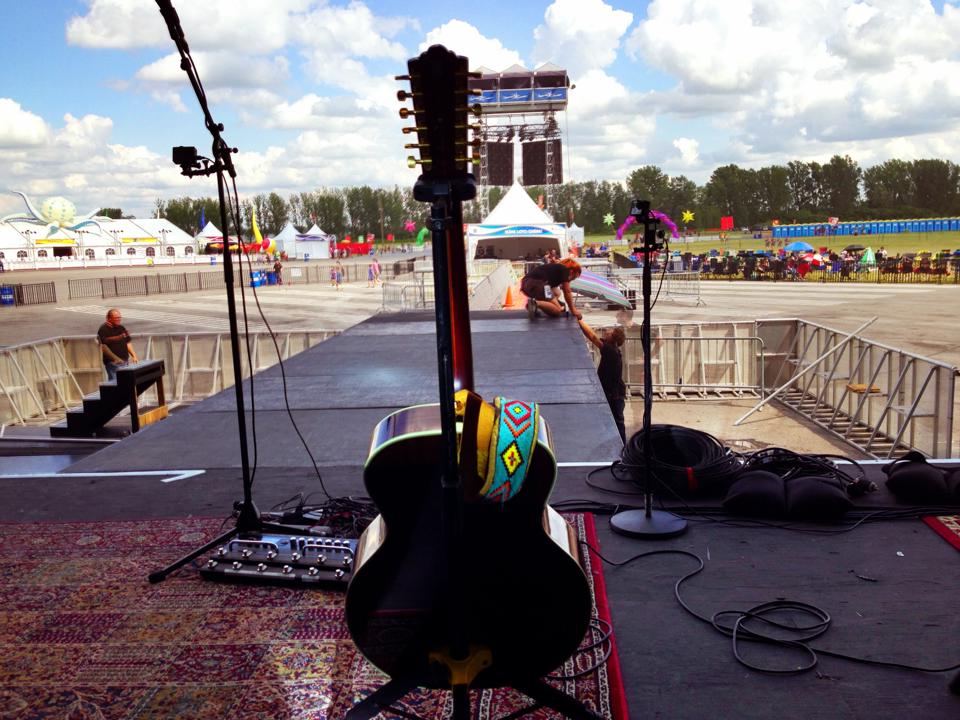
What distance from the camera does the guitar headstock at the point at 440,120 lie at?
2055 mm

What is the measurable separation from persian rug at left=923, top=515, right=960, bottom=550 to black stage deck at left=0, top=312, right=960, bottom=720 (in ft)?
0.16

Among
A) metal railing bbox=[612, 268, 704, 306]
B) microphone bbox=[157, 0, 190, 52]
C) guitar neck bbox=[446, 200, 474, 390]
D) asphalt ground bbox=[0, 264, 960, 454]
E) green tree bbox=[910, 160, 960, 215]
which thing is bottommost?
asphalt ground bbox=[0, 264, 960, 454]

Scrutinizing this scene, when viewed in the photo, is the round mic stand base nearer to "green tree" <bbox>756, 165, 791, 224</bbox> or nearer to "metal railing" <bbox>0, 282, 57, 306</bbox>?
"metal railing" <bbox>0, 282, 57, 306</bbox>

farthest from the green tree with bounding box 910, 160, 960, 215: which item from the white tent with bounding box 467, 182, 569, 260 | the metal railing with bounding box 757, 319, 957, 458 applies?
the metal railing with bounding box 757, 319, 957, 458

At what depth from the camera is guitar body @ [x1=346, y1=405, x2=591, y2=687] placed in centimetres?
242

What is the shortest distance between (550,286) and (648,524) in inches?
385

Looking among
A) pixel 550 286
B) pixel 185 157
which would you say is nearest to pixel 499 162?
pixel 550 286

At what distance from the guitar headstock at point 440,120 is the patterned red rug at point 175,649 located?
5.37 feet

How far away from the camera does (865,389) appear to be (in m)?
12.4

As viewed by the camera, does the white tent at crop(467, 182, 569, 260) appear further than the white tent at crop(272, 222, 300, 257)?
No

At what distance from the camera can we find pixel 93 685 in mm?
2707

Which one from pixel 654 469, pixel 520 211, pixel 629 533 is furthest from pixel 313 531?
pixel 520 211

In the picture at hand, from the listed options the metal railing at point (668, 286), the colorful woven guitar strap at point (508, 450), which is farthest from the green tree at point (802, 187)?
the colorful woven guitar strap at point (508, 450)

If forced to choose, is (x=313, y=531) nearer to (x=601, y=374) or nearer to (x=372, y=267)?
(x=601, y=374)
